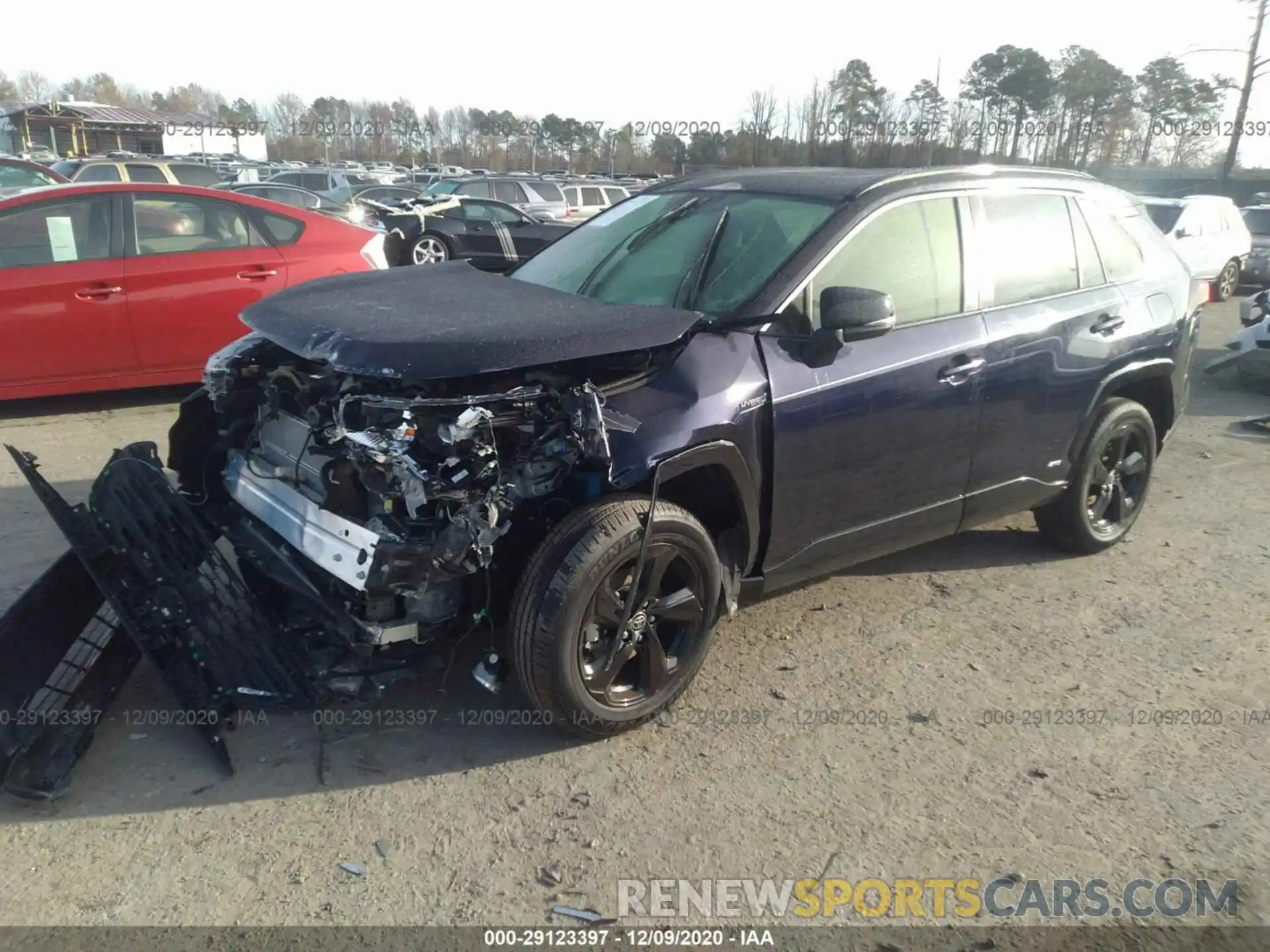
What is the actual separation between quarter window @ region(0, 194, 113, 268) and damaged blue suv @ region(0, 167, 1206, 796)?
321cm

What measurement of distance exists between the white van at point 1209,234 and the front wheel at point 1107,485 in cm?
1005

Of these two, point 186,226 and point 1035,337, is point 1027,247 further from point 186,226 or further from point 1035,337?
point 186,226

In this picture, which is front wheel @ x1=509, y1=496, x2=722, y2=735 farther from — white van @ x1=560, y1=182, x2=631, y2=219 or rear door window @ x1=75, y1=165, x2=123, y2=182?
white van @ x1=560, y1=182, x2=631, y2=219

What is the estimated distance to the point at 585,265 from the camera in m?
4.35

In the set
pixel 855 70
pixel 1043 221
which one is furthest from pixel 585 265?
pixel 855 70

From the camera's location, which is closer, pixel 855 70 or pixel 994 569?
pixel 994 569

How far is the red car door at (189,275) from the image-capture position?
6.66 meters

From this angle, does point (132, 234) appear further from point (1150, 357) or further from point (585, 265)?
point (1150, 357)

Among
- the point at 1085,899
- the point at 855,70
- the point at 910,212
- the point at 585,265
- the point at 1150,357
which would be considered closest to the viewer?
the point at 1085,899

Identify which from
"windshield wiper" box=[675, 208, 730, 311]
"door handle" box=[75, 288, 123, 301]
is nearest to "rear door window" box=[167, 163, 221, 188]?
"door handle" box=[75, 288, 123, 301]

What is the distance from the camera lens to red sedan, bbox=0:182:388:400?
636cm

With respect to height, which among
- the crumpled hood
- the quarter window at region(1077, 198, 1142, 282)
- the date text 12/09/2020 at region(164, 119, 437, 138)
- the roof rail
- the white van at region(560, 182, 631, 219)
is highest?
the date text 12/09/2020 at region(164, 119, 437, 138)

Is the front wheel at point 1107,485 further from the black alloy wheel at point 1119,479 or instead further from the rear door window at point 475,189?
the rear door window at point 475,189

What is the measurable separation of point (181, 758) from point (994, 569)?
381cm
